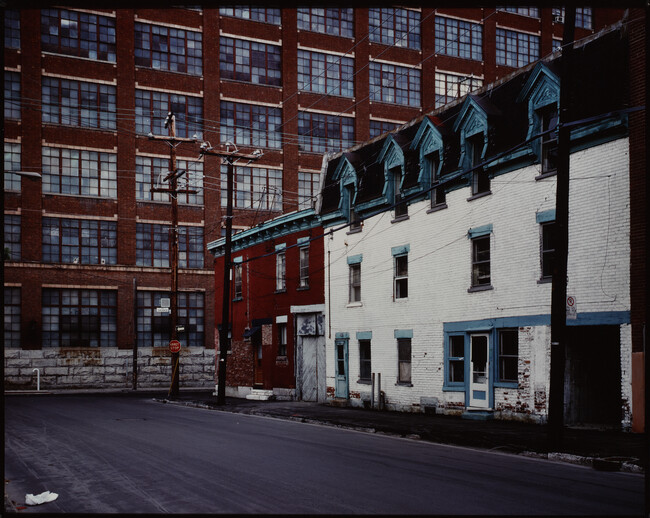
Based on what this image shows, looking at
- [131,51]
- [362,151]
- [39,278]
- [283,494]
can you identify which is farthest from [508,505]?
[131,51]

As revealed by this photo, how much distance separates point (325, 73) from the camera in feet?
189

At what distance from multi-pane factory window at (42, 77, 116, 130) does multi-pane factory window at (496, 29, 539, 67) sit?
30679 mm

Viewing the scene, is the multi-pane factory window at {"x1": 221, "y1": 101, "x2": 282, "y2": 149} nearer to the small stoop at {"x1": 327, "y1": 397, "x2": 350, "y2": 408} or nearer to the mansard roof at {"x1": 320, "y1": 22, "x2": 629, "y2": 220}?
the mansard roof at {"x1": 320, "y1": 22, "x2": 629, "y2": 220}

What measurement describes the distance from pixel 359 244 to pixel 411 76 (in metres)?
33.4

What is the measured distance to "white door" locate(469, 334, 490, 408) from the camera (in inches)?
893

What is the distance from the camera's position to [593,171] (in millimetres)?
19375

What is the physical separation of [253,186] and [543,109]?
36.5m

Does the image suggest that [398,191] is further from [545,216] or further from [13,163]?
[13,163]

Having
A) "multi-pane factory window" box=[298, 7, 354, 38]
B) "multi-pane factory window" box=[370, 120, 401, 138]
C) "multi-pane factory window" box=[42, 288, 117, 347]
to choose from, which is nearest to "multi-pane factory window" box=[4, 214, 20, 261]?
"multi-pane factory window" box=[42, 288, 117, 347]

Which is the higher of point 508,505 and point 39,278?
point 39,278

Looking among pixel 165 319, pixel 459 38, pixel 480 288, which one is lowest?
pixel 165 319

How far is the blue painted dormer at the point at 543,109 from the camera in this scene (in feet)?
67.4

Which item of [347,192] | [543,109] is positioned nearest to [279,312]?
[347,192]

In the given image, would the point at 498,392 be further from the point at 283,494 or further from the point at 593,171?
the point at 283,494
